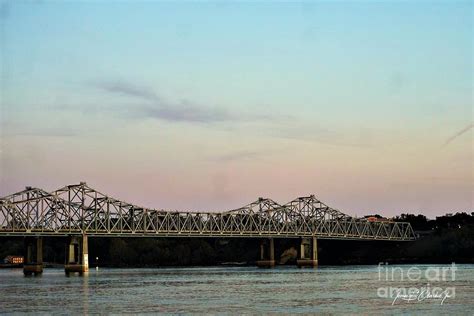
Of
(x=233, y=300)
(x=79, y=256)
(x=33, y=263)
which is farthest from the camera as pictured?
(x=79, y=256)

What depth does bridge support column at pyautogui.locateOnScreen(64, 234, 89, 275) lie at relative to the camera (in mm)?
162750

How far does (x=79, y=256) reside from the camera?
16875cm

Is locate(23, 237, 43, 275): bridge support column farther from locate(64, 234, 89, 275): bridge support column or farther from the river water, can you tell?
the river water


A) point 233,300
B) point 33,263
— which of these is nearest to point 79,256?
point 33,263

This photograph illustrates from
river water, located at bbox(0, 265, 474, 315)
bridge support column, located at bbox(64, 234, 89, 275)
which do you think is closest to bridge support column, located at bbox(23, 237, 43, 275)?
bridge support column, located at bbox(64, 234, 89, 275)

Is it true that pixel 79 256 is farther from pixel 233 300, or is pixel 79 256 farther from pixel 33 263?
pixel 233 300

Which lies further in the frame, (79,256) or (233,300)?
(79,256)

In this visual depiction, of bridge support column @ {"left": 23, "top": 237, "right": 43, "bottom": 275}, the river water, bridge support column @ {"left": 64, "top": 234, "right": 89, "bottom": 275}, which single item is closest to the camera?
the river water

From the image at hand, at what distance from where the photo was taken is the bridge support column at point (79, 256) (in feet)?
534

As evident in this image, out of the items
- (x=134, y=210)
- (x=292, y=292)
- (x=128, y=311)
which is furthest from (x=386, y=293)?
(x=134, y=210)

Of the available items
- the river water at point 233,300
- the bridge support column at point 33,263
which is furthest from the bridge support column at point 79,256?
the river water at point 233,300

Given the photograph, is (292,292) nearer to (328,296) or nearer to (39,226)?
(328,296)

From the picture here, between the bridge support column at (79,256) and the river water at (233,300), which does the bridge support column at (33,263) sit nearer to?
the bridge support column at (79,256)

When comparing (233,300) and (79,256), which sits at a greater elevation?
(79,256)
